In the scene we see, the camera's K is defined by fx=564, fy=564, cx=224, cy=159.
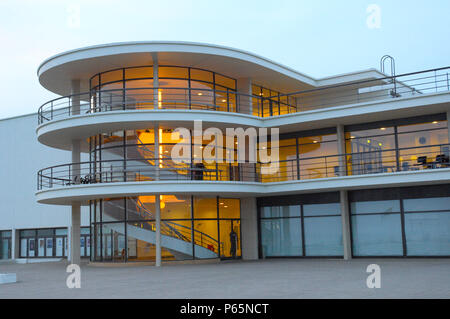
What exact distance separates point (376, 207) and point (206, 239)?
24.7 feet

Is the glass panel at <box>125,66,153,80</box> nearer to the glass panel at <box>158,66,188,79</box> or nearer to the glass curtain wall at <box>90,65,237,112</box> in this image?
the glass curtain wall at <box>90,65,237,112</box>

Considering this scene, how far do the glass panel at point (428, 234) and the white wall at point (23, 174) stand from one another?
23190 mm

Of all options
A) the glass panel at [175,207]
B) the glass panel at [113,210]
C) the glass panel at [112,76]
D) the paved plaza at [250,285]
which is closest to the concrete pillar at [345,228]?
the paved plaza at [250,285]

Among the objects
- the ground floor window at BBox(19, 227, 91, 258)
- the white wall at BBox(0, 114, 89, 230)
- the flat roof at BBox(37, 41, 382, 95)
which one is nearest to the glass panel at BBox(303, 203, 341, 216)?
the flat roof at BBox(37, 41, 382, 95)

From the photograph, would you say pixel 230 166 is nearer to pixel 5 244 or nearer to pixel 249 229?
pixel 249 229

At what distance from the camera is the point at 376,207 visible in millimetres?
24547

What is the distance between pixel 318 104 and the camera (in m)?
30.8

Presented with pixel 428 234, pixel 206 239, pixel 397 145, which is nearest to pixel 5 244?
pixel 206 239

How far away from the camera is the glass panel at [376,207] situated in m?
24.1

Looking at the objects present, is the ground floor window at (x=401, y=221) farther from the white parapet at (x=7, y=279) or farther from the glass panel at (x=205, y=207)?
the white parapet at (x=7, y=279)

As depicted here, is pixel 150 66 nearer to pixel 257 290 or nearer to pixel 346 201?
pixel 346 201

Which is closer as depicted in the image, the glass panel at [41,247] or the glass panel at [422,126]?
the glass panel at [422,126]

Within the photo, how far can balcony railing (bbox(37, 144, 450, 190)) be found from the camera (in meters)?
23.7
